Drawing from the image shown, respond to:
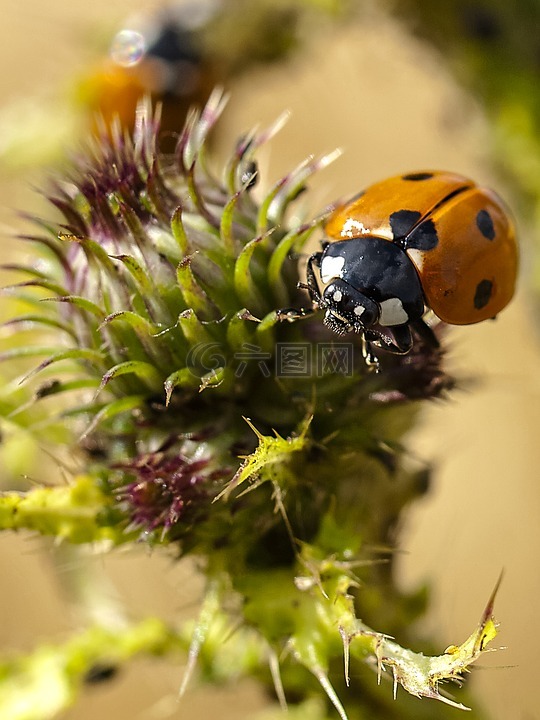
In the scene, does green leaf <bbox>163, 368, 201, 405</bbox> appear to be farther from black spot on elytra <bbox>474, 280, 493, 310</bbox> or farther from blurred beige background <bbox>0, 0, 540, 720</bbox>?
blurred beige background <bbox>0, 0, 540, 720</bbox>

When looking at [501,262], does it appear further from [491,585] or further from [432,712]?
→ [491,585]

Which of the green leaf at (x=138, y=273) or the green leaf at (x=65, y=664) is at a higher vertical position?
the green leaf at (x=138, y=273)

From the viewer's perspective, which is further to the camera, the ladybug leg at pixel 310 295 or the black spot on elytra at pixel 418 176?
the black spot on elytra at pixel 418 176

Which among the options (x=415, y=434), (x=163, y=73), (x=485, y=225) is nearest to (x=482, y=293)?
(x=485, y=225)

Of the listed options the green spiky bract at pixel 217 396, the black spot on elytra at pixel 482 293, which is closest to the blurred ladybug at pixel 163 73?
the green spiky bract at pixel 217 396

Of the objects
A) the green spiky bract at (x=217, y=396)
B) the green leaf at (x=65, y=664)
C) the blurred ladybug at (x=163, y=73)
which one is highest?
the blurred ladybug at (x=163, y=73)

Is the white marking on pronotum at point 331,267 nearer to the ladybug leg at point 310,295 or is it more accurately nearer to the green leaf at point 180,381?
the ladybug leg at point 310,295

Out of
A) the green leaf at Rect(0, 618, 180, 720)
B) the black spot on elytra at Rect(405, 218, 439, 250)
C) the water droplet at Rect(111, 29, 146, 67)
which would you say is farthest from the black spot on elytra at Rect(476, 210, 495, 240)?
the water droplet at Rect(111, 29, 146, 67)

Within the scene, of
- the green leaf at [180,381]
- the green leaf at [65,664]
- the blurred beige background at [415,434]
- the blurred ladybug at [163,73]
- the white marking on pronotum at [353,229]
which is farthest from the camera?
the blurred ladybug at [163,73]
